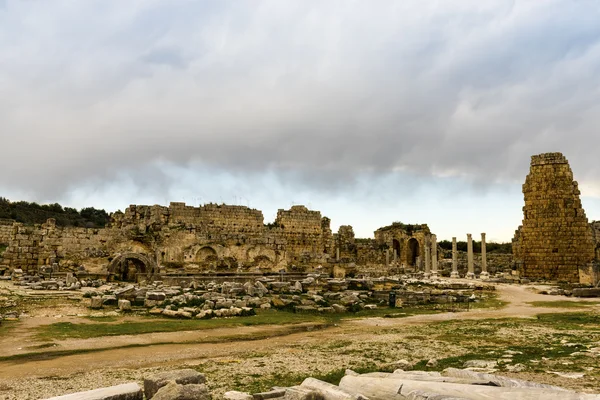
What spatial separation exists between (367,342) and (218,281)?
1461 centimetres

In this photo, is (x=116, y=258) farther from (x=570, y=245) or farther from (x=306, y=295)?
(x=570, y=245)

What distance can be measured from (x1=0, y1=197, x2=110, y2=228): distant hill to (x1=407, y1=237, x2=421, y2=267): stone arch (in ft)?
114

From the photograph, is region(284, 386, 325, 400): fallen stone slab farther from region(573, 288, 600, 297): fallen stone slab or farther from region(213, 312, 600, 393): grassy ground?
region(573, 288, 600, 297): fallen stone slab

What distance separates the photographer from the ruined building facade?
26891 mm

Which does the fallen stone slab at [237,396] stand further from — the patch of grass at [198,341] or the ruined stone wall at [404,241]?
the ruined stone wall at [404,241]

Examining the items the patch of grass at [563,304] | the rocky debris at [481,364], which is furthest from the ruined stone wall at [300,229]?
the rocky debris at [481,364]

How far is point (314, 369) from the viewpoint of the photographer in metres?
7.27

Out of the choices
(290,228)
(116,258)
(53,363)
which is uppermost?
(290,228)

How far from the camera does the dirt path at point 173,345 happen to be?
7.70m

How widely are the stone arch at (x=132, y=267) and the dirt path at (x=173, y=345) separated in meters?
13.0

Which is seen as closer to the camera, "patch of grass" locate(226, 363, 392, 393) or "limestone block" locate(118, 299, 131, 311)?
"patch of grass" locate(226, 363, 392, 393)

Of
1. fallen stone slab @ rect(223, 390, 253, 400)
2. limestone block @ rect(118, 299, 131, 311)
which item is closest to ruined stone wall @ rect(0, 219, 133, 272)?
limestone block @ rect(118, 299, 131, 311)

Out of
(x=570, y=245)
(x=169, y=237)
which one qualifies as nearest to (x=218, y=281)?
(x=169, y=237)

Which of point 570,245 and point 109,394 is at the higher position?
point 570,245
